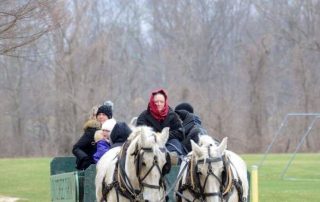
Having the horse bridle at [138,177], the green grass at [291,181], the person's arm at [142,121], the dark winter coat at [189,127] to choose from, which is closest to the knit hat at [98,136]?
the dark winter coat at [189,127]

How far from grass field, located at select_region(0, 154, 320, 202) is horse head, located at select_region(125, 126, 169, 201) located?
512 inches

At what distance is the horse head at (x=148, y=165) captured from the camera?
8.68 m

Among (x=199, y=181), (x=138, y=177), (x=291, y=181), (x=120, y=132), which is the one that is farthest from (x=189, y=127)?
(x=291, y=181)

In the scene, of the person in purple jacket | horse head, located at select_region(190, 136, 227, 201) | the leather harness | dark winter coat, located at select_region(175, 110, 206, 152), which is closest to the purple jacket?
the person in purple jacket

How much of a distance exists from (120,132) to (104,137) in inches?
25.5

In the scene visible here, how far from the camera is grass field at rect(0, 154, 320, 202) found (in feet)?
78.3

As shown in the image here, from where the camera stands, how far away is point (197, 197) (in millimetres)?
9656

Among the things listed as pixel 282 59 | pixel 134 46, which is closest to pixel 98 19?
pixel 134 46

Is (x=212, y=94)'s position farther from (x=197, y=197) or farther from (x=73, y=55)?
(x=197, y=197)

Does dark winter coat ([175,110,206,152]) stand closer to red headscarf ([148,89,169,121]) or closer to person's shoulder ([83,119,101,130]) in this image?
red headscarf ([148,89,169,121])

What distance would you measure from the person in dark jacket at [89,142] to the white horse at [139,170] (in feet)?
6.76

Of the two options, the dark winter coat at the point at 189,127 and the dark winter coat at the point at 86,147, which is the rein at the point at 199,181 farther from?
the dark winter coat at the point at 86,147

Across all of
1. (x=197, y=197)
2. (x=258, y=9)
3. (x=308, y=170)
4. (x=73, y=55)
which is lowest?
(x=308, y=170)

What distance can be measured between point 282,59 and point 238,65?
4.84 metres
